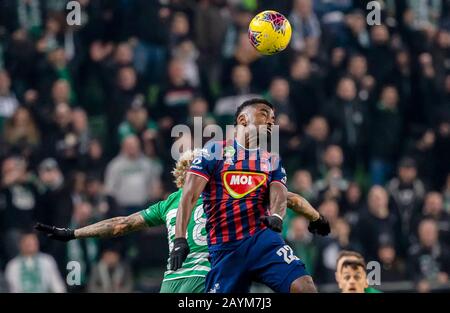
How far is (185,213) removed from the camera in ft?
30.1

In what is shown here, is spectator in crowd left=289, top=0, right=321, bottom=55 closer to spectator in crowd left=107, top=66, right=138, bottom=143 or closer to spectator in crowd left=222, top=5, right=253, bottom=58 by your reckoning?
spectator in crowd left=222, top=5, right=253, bottom=58

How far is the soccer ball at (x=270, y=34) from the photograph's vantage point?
432 inches

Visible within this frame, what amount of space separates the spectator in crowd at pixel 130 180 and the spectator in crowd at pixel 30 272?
63.4 inches

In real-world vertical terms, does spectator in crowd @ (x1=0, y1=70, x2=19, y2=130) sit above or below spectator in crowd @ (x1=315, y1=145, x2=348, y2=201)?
above

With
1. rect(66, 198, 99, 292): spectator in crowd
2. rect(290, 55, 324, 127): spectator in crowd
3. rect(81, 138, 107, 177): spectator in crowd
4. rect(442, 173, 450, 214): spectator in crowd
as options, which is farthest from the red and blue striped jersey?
rect(442, 173, 450, 214): spectator in crowd

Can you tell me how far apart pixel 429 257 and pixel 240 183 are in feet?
25.4

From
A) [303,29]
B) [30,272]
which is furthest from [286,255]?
[303,29]

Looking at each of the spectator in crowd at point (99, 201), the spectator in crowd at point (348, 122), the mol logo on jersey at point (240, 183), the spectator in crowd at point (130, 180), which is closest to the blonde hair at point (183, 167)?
the mol logo on jersey at point (240, 183)

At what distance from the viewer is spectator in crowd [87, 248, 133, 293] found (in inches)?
598

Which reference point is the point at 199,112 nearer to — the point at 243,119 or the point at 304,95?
the point at 304,95

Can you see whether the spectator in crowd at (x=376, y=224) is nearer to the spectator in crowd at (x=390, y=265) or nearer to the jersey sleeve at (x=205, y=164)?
the spectator in crowd at (x=390, y=265)

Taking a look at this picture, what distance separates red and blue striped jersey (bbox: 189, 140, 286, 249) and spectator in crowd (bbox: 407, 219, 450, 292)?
7.29 meters
